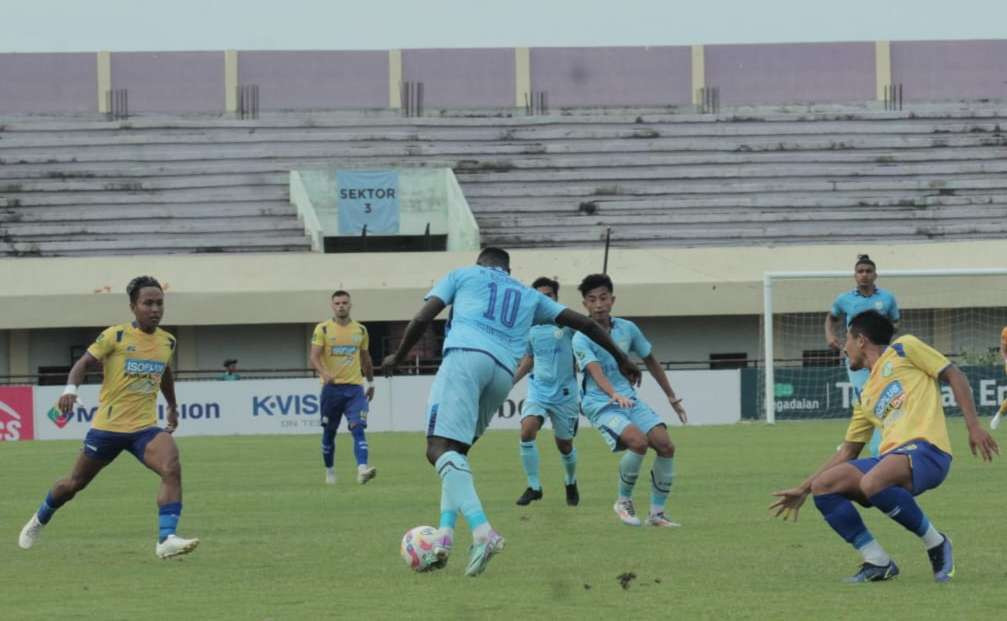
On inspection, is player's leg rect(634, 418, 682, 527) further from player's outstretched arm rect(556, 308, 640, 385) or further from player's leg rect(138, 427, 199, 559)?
player's leg rect(138, 427, 199, 559)

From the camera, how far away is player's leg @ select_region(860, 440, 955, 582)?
905cm

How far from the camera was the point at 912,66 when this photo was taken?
182 feet

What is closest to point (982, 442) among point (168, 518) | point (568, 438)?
point (168, 518)

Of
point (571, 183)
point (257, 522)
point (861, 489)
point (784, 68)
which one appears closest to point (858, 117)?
point (784, 68)

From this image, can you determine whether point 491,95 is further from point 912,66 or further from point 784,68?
point 912,66

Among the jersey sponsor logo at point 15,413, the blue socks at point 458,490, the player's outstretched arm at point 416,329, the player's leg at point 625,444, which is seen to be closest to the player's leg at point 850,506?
the blue socks at point 458,490

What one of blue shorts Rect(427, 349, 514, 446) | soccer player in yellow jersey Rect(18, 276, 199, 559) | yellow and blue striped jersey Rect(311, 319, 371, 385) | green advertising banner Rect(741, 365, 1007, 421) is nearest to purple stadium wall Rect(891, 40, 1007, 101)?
green advertising banner Rect(741, 365, 1007, 421)

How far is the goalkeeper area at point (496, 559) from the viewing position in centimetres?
869

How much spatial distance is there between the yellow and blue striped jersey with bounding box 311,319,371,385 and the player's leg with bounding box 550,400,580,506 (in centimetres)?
399

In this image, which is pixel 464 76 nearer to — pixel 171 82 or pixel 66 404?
pixel 171 82

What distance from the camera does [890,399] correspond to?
30.6 ft

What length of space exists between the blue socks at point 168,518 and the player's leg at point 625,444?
3391mm

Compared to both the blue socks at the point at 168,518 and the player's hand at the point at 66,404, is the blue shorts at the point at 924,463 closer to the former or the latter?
the blue socks at the point at 168,518

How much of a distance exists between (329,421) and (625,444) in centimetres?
652
